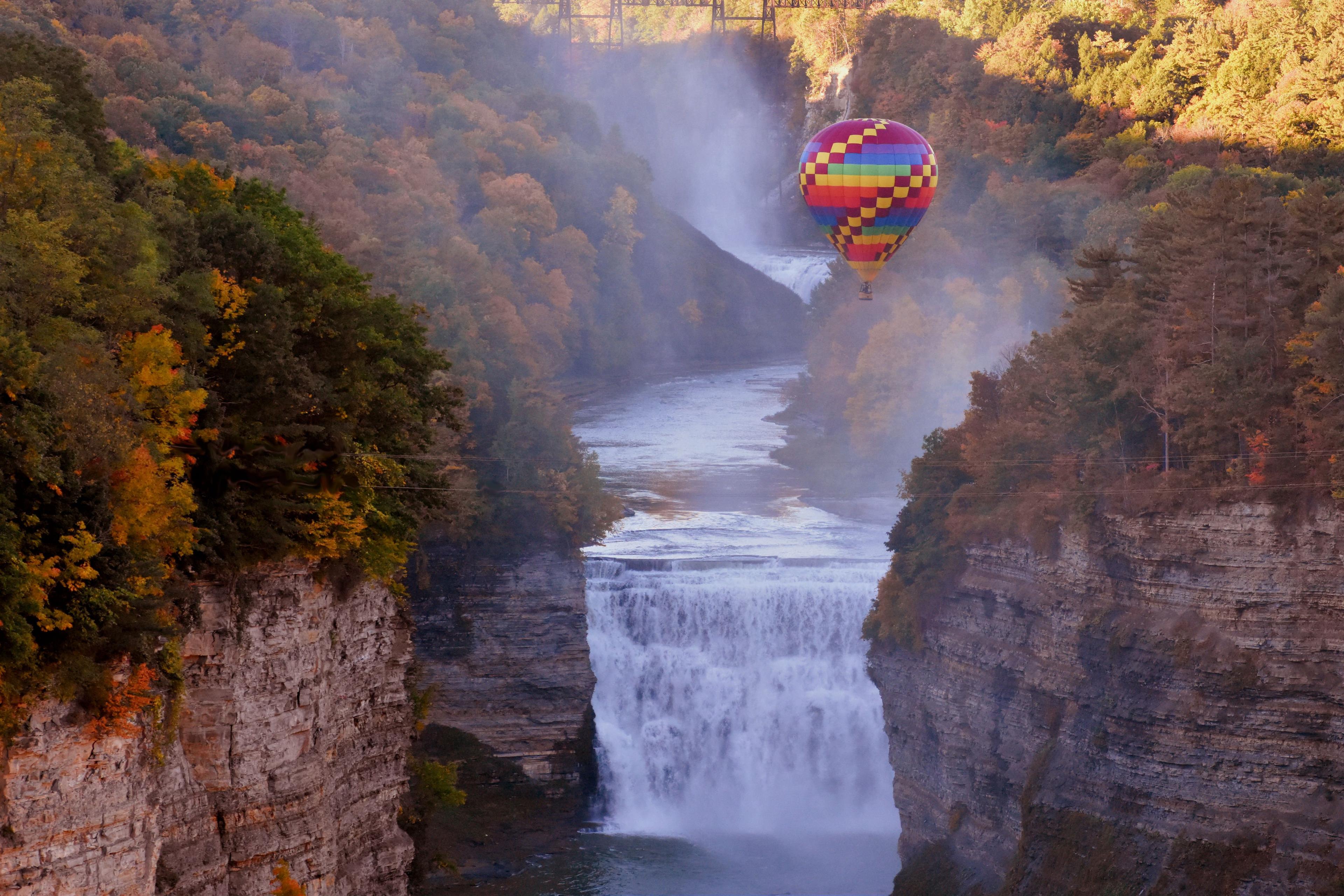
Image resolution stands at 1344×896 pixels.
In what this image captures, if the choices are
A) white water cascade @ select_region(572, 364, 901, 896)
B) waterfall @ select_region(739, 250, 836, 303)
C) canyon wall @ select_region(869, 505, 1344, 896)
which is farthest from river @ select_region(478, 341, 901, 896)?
waterfall @ select_region(739, 250, 836, 303)

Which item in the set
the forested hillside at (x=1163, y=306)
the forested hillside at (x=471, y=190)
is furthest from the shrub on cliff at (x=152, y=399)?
the forested hillside at (x=1163, y=306)

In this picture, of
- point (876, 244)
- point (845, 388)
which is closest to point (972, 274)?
point (845, 388)

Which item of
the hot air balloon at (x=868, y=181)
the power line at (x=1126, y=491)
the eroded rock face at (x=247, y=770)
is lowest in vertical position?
the eroded rock face at (x=247, y=770)

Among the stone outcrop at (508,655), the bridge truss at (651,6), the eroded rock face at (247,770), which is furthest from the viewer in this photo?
the bridge truss at (651,6)

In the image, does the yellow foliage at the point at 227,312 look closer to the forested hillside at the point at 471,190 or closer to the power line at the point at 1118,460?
the forested hillside at the point at 471,190

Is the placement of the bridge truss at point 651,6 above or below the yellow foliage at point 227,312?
above

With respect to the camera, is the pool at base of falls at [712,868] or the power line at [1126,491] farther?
the pool at base of falls at [712,868]
